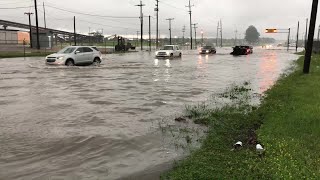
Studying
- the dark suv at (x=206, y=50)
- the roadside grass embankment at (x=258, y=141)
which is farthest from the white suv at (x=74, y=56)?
the dark suv at (x=206, y=50)

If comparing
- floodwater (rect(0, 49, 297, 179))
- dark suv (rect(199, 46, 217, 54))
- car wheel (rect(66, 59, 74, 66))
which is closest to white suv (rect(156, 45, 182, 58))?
dark suv (rect(199, 46, 217, 54))

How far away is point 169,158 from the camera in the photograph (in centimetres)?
696

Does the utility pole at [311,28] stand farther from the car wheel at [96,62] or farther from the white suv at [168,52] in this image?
the white suv at [168,52]

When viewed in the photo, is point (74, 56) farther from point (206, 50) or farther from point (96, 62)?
point (206, 50)

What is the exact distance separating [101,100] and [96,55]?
1897cm

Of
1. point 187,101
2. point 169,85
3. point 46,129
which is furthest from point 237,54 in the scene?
point 46,129

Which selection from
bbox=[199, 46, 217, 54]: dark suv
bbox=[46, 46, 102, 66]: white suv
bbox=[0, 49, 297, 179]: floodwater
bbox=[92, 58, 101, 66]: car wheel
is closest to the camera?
bbox=[0, 49, 297, 179]: floodwater

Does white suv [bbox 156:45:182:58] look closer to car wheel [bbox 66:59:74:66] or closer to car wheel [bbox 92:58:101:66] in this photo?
car wheel [bbox 92:58:101:66]

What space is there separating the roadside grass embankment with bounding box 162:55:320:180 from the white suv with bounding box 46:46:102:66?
1897 cm

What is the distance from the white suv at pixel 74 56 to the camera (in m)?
28.5

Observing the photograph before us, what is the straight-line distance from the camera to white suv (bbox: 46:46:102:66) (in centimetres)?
2848

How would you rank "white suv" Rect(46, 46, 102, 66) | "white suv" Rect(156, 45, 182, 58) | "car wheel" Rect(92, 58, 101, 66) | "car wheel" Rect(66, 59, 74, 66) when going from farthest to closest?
"white suv" Rect(156, 45, 182, 58) → "car wheel" Rect(92, 58, 101, 66) → "car wheel" Rect(66, 59, 74, 66) → "white suv" Rect(46, 46, 102, 66)

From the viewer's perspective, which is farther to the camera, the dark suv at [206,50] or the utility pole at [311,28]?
the dark suv at [206,50]

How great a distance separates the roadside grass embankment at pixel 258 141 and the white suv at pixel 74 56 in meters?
19.0
